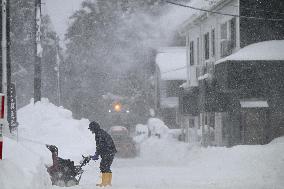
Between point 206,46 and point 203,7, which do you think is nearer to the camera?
point 203,7

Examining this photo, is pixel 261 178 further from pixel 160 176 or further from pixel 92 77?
pixel 92 77

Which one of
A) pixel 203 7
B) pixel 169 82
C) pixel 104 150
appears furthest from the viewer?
pixel 169 82

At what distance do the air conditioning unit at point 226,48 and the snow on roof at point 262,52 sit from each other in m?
1.62

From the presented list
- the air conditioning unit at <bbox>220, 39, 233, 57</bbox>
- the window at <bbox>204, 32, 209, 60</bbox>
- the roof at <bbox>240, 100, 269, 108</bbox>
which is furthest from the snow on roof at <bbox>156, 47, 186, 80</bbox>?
the roof at <bbox>240, 100, 269, 108</bbox>

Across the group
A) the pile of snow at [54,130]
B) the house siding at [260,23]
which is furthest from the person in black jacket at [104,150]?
the house siding at [260,23]

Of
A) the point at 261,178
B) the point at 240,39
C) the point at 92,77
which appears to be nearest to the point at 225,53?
the point at 240,39

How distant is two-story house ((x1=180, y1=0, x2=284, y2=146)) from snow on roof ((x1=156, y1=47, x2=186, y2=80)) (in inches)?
871

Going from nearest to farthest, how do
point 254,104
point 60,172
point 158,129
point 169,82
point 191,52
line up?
point 60,172
point 254,104
point 191,52
point 158,129
point 169,82

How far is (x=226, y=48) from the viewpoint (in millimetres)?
24906

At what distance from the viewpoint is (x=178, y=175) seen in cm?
1631

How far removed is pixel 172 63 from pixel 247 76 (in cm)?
2935

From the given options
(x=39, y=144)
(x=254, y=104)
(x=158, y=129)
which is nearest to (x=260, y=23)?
(x=254, y=104)

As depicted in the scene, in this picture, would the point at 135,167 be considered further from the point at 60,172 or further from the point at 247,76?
the point at 60,172

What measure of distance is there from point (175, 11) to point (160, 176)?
4579 centimetres
